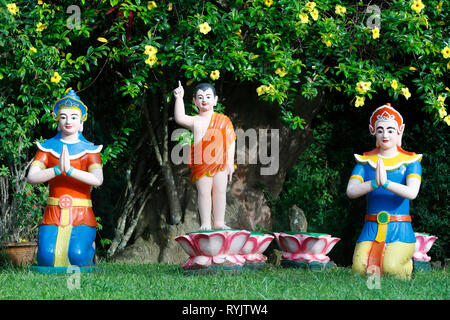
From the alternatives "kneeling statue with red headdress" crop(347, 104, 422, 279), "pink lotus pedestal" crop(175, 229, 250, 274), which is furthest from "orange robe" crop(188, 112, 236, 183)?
"kneeling statue with red headdress" crop(347, 104, 422, 279)

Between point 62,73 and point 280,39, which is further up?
point 280,39

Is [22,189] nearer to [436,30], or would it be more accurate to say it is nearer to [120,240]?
[120,240]

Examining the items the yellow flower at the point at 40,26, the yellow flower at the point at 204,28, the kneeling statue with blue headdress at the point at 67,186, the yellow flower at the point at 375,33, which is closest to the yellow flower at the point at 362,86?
the yellow flower at the point at 375,33

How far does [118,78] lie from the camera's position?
7934 millimetres

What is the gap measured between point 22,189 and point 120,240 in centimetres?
154

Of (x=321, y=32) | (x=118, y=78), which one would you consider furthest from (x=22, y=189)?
(x=321, y=32)

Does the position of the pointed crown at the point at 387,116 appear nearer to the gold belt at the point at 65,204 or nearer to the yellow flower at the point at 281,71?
the yellow flower at the point at 281,71

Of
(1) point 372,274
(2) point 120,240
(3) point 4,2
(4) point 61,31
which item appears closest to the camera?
(1) point 372,274

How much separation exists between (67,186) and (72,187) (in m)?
0.05

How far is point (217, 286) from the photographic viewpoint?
186 inches

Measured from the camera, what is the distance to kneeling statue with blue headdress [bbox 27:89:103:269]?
5.78 metres

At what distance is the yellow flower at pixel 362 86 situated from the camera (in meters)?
6.50

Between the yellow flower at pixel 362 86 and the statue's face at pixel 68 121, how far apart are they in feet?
9.95

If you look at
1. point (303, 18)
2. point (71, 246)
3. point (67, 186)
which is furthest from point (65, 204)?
point (303, 18)
